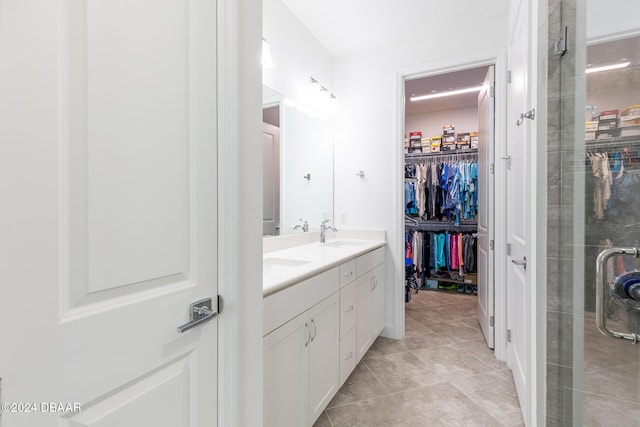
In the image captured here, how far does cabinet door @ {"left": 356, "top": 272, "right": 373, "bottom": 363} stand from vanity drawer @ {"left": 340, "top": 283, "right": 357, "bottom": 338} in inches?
3.2

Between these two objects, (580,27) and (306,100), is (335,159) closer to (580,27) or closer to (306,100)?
(306,100)

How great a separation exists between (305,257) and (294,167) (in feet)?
2.85

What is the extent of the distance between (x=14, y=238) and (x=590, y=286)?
1.73 meters

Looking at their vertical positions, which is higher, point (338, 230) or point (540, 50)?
point (540, 50)

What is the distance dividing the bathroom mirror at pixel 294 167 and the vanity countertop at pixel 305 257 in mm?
182

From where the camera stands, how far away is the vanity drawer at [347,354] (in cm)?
180

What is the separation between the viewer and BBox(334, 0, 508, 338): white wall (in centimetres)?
248

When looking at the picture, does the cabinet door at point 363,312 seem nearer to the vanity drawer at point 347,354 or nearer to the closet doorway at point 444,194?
the vanity drawer at point 347,354

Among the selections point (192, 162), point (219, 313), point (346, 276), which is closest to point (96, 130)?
→ point (192, 162)

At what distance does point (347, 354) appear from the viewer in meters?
1.88

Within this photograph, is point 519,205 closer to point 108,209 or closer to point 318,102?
point 318,102

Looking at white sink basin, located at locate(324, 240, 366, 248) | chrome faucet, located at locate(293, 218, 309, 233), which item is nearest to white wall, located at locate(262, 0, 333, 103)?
chrome faucet, located at locate(293, 218, 309, 233)

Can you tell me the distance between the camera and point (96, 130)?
595mm

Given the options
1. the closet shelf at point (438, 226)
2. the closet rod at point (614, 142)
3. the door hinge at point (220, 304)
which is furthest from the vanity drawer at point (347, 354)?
the closet shelf at point (438, 226)
